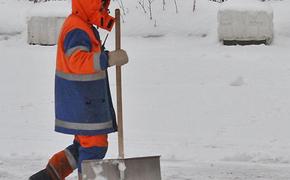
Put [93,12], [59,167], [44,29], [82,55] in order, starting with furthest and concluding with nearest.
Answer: [44,29]
[59,167]
[93,12]
[82,55]

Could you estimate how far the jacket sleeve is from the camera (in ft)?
12.3

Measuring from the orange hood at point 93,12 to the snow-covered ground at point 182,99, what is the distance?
1.50 metres

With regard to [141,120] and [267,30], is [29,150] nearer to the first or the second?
[141,120]

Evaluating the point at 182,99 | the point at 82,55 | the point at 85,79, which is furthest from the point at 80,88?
the point at 182,99

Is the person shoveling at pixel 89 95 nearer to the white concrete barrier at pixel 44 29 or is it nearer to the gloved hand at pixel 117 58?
the gloved hand at pixel 117 58

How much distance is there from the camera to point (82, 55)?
3.77m

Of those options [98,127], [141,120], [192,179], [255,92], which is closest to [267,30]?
[255,92]

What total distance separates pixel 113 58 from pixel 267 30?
498 cm

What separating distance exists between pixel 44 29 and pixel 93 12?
17.6 feet

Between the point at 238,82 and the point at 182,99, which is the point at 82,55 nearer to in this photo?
the point at 182,99

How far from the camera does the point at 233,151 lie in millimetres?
5402

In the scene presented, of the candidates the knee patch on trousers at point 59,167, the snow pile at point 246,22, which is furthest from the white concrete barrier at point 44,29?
the knee patch on trousers at point 59,167

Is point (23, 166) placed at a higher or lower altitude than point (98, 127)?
lower

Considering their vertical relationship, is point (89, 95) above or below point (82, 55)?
below
